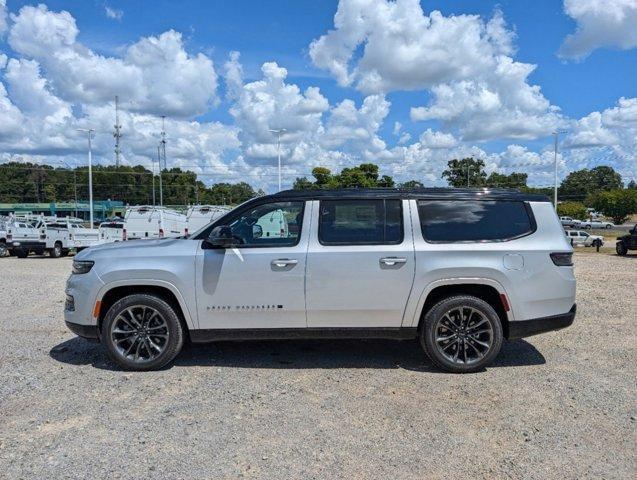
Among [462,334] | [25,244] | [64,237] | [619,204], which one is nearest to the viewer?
[462,334]

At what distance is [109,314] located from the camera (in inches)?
201


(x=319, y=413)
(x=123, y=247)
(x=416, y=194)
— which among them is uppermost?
(x=416, y=194)

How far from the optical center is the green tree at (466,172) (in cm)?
8731

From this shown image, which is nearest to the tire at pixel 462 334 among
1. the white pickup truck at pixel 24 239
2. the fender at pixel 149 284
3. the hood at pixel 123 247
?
the fender at pixel 149 284

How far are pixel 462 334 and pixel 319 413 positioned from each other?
70.2 inches

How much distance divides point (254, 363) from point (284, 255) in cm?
128

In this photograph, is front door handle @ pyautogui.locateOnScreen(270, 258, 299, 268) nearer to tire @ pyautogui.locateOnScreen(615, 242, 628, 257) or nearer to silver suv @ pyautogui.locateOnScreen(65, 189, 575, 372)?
silver suv @ pyautogui.locateOnScreen(65, 189, 575, 372)

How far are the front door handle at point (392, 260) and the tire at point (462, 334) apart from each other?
1.93ft

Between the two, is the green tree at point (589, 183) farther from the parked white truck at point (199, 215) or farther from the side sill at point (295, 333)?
the side sill at point (295, 333)

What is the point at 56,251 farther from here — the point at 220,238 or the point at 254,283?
the point at 254,283

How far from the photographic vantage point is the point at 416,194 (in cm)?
524

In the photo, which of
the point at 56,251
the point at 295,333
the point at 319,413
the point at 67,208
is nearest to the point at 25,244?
the point at 56,251

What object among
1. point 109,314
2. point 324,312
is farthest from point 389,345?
point 109,314

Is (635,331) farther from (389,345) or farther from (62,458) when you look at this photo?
(62,458)
